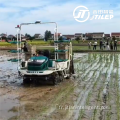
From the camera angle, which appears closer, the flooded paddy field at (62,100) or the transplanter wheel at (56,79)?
the flooded paddy field at (62,100)

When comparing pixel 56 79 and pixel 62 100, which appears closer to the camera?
pixel 62 100

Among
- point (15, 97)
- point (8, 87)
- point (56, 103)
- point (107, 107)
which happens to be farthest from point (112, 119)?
point (8, 87)

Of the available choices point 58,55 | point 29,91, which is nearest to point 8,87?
point 29,91

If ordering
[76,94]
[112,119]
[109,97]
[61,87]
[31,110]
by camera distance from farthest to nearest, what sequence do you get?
1. [61,87]
2. [76,94]
3. [109,97]
4. [31,110]
5. [112,119]

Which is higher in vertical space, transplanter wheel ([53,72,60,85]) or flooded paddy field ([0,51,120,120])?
transplanter wheel ([53,72,60,85])

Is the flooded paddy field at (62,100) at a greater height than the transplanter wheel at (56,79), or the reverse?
the transplanter wheel at (56,79)

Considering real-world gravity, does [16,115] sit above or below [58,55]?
below

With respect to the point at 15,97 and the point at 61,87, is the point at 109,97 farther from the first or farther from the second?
the point at 15,97

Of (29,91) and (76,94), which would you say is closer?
(76,94)

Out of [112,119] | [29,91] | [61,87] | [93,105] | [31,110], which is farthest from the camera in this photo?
[61,87]

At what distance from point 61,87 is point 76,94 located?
1.34m

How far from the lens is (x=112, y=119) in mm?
5820

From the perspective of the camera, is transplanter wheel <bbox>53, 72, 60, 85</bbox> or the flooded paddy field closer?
the flooded paddy field

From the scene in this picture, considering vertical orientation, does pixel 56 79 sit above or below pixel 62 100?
above
